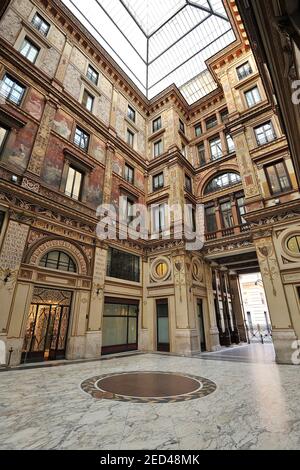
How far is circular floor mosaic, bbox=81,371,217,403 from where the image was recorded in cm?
527

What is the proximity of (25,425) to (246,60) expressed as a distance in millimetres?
22976

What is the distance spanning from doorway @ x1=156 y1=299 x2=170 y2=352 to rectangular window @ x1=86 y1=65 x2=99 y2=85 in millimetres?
17096

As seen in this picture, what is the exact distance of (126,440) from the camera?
3.25 m

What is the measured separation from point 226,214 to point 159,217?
4.92 meters

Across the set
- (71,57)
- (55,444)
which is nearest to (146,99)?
(71,57)

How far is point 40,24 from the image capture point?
14211 mm

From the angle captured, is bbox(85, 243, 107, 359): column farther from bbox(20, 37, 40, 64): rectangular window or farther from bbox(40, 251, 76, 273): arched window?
bbox(20, 37, 40, 64): rectangular window

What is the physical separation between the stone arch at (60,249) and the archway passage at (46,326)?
1399mm

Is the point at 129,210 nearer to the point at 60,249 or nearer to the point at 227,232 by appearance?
the point at 60,249

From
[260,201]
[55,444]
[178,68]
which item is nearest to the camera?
[55,444]

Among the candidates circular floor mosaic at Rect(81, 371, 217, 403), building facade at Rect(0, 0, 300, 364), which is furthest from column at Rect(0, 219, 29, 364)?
circular floor mosaic at Rect(81, 371, 217, 403)

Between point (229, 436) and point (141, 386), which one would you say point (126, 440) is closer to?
point (229, 436)

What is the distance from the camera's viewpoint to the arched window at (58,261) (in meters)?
10.8

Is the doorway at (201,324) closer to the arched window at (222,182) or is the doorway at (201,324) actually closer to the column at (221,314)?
the column at (221,314)
